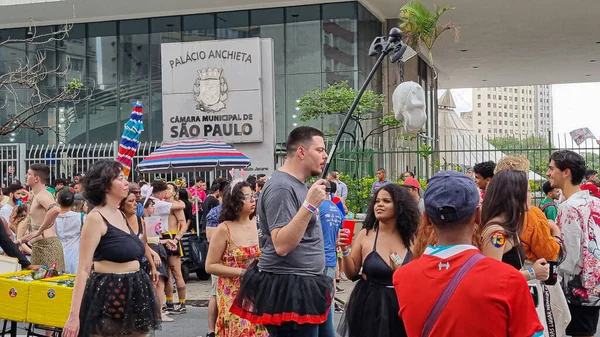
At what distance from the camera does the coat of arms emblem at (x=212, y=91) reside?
24.4m

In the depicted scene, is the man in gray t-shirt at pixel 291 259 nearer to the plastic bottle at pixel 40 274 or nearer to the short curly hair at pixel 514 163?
the short curly hair at pixel 514 163

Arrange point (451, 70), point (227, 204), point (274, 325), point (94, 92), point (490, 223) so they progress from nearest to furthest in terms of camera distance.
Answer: point (490, 223) < point (274, 325) < point (227, 204) < point (94, 92) < point (451, 70)

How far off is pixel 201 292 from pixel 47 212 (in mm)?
4608

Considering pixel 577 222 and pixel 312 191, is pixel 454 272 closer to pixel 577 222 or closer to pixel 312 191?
pixel 312 191

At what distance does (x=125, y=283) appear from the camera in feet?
18.9

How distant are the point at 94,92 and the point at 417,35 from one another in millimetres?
12080

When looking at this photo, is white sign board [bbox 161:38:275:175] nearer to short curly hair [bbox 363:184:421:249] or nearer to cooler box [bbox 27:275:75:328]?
cooler box [bbox 27:275:75:328]

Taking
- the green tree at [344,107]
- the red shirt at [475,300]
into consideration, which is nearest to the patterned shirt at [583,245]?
the red shirt at [475,300]

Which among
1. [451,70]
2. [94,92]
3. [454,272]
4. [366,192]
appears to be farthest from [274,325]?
[451,70]

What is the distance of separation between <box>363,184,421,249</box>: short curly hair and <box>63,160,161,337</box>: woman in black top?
1750 mm

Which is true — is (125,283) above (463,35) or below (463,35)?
below

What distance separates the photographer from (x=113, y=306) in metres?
5.73

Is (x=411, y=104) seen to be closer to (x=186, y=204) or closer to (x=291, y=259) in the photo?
(x=291, y=259)

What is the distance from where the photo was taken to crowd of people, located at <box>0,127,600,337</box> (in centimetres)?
299
